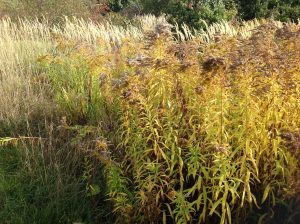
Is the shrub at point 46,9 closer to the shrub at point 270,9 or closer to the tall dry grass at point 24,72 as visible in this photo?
the tall dry grass at point 24,72

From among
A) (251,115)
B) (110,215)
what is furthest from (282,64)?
(110,215)

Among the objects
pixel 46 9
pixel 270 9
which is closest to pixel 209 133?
pixel 270 9

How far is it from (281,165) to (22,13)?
11.2 metres

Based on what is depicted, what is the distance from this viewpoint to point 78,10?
13242 mm

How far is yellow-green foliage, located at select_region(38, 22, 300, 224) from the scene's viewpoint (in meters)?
2.83

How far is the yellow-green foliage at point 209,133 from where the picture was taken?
2832 mm

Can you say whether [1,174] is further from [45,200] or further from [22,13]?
[22,13]

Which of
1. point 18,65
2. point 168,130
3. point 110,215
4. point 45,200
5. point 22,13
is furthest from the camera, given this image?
point 22,13

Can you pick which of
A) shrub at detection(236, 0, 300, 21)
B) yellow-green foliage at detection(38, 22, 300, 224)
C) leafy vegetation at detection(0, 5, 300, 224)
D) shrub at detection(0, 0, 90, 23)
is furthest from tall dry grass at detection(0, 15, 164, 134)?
shrub at detection(236, 0, 300, 21)

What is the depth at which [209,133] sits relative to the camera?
2.88 meters

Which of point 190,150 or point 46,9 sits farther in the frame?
point 46,9

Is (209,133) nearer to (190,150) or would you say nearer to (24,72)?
(190,150)

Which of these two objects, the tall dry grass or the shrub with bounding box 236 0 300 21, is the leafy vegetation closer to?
the tall dry grass

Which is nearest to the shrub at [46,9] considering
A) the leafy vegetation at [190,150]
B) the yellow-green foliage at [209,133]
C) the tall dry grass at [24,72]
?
the tall dry grass at [24,72]
